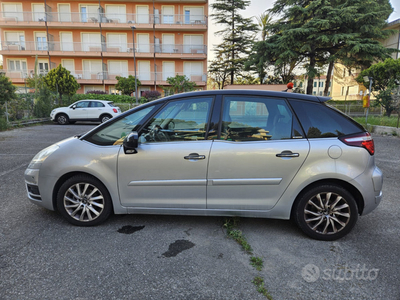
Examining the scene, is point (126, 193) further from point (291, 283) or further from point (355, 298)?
point (355, 298)

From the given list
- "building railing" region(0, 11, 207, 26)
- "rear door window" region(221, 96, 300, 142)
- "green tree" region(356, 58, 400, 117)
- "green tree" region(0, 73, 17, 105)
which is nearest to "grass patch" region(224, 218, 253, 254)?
"rear door window" region(221, 96, 300, 142)

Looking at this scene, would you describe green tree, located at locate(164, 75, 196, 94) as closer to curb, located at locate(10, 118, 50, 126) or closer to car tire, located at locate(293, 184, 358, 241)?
curb, located at locate(10, 118, 50, 126)

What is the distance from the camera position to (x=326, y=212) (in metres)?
2.88

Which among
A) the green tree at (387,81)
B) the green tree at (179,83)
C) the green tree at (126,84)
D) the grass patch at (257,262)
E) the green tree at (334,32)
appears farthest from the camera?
the green tree at (126,84)

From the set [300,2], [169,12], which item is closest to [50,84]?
[169,12]

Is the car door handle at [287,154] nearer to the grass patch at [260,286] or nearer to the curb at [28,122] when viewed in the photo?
the grass patch at [260,286]

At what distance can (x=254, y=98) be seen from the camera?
10.0 ft

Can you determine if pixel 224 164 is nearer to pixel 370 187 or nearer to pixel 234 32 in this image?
pixel 370 187

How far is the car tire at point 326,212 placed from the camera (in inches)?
112

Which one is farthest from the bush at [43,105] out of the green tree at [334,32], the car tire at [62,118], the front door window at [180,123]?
the green tree at [334,32]

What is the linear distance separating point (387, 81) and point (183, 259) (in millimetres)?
23784

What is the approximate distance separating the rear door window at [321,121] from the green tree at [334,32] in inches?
1015

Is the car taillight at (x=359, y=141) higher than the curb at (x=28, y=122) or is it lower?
higher

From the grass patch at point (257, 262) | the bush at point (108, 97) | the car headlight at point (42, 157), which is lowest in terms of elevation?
the grass patch at point (257, 262)
